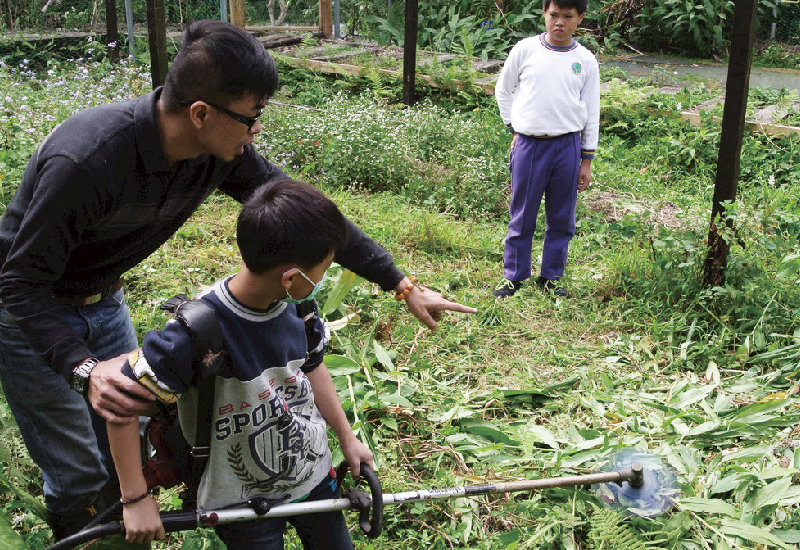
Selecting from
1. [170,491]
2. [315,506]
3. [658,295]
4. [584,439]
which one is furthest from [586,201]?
[315,506]

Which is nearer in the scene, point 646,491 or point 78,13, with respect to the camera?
point 646,491

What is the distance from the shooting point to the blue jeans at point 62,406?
2.33 metres

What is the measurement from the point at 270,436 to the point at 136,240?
75 centimetres

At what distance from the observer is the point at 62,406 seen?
2391 millimetres

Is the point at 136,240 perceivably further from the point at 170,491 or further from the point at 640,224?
the point at 640,224

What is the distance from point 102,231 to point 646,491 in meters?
2.07

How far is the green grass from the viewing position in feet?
9.55

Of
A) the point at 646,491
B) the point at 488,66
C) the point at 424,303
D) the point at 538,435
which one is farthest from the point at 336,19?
the point at 646,491

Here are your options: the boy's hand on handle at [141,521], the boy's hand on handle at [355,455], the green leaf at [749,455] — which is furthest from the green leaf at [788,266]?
the boy's hand on handle at [141,521]

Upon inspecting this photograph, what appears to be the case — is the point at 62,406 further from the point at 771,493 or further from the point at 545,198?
the point at 545,198

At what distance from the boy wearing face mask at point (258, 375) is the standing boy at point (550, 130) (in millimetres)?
2854

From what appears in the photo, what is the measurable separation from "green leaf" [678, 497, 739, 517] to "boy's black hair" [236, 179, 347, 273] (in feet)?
5.70

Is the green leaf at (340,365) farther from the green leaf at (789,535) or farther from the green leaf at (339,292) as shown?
the green leaf at (789,535)

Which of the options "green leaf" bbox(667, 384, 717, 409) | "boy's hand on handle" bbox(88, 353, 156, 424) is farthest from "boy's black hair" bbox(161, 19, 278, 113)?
"green leaf" bbox(667, 384, 717, 409)
